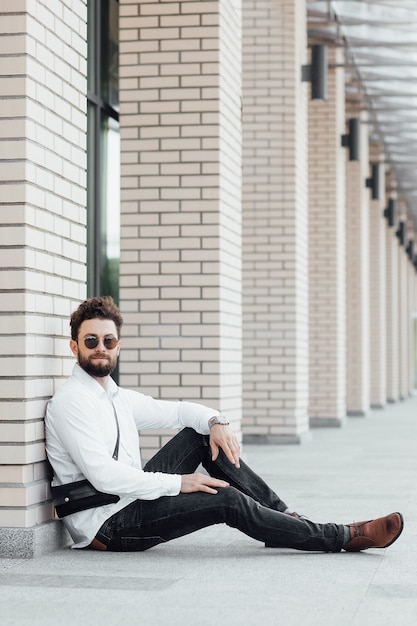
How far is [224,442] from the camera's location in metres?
5.62

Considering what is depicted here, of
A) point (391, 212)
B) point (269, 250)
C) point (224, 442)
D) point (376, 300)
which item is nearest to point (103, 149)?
point (269, 250)

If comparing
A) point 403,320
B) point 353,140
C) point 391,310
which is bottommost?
point 403,320

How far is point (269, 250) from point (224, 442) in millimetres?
7332

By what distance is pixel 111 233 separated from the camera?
9.57 meters

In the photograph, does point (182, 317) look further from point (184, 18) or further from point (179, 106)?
point (184, 18)

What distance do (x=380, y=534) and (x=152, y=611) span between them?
5.15ft

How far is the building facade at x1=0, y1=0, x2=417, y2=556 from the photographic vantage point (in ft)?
17.6

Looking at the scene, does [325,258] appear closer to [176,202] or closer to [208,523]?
[176,202]

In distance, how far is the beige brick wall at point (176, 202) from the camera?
8562 millimetres

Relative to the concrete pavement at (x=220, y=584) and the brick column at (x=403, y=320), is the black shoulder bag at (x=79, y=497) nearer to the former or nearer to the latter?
the concrete pavement at (x=220, y=584)

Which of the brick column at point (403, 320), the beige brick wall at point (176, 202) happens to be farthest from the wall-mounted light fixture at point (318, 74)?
the brick column at point (403, 320)

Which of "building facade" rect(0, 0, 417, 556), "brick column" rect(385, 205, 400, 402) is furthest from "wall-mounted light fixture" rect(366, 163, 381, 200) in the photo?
"brick column" rect(385, 205, 400, 402)

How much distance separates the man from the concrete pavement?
0.10m

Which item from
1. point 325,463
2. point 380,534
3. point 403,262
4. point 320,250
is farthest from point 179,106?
point 403,262
